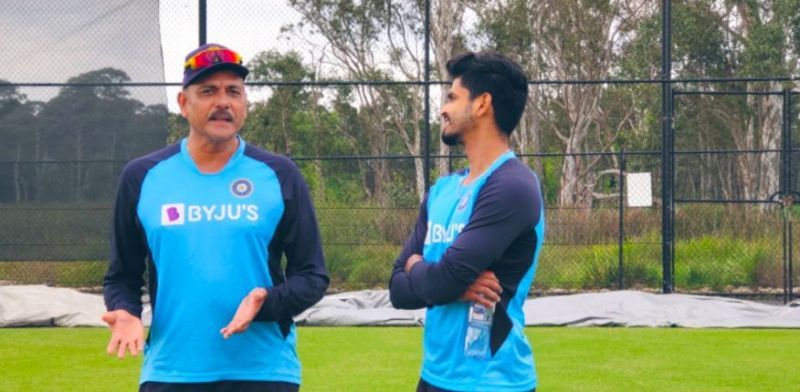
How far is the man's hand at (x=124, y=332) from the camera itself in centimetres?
355

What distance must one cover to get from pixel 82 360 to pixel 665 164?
7.35 meters

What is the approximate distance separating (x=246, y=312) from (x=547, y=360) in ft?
20.4

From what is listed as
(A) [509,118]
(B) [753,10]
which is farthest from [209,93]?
(B) [753,10]

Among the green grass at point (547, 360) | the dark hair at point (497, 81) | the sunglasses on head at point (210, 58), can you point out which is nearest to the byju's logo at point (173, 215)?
the sunglasses on head at point (210, 58)

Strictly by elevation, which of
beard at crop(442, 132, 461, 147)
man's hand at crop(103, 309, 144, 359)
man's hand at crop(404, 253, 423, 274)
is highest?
beard at crop(442, 132, 461, 147)

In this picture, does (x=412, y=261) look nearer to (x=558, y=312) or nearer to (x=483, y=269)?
(x=483, y=269)

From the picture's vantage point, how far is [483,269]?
11.4 ft

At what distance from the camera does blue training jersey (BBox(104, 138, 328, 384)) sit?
11.7 ft

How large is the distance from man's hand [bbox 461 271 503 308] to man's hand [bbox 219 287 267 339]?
23.5 inches

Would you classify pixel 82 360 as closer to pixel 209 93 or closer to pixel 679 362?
pixel 679 362

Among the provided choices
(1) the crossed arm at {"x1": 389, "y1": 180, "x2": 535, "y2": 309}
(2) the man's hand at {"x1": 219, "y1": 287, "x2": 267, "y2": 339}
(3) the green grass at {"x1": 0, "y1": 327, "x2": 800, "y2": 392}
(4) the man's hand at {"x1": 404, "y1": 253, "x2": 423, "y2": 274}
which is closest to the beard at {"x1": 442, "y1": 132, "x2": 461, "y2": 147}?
(1) the crossed arm at {"x1": 389, "y1": 180, "x2": 535, "y2": 309}

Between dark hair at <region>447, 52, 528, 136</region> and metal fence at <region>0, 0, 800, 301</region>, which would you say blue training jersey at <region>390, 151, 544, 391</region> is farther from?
metal fence at <region>0, 0, 800, 301</region>

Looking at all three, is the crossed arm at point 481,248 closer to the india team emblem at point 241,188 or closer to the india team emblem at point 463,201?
the india team emblem at point 463,201

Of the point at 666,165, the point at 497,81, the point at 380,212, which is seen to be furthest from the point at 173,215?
the point at 380,212
